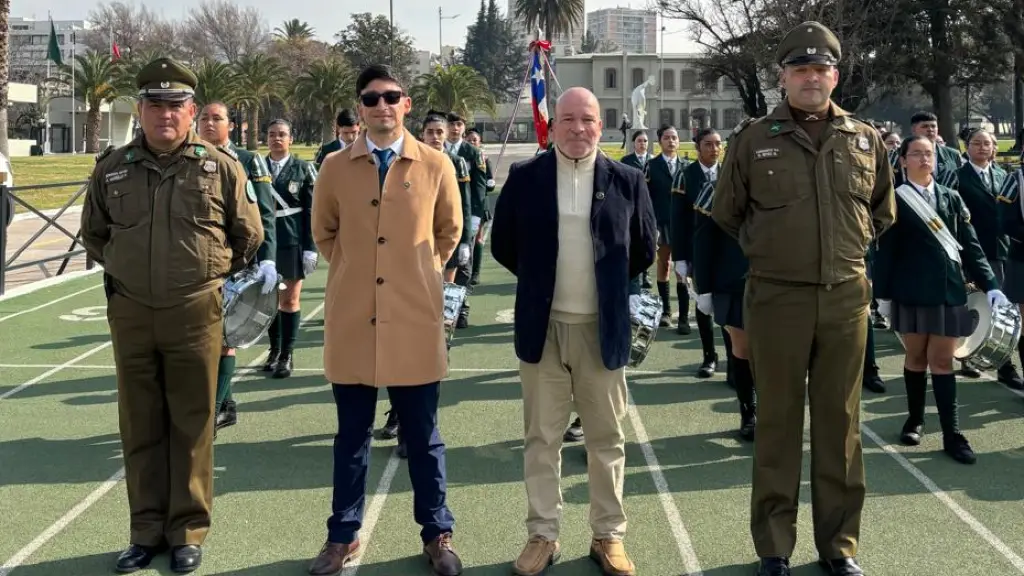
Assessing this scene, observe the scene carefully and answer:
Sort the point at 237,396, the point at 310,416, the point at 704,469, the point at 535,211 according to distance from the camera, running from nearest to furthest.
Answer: the point at 535,211, the point at 704,469, the point at 310,416, the point at 237,396

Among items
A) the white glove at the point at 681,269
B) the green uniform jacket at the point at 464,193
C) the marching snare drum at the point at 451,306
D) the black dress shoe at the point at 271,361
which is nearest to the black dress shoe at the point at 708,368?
the white glove at the point at 681,269

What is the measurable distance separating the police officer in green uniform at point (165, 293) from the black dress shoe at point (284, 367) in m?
3.73

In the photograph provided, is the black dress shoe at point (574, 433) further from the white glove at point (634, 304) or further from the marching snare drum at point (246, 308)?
the marching snare drum at point (246, 308)

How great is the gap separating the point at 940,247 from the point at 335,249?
3.71m

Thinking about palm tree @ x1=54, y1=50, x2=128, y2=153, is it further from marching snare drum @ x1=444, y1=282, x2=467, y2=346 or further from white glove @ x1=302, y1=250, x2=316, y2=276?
marching snare drum @ x1=444, y1=282, x2=467, y2=346

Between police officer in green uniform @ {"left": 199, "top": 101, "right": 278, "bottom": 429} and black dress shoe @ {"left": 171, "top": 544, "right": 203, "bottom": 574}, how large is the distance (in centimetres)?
164

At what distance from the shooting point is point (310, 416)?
7148 millimetres

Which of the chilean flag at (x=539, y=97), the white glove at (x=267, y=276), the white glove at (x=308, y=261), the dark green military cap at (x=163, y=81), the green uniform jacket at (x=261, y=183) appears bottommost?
the white glove at (x=267, y=276)

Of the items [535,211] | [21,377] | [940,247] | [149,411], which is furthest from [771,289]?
[21,377]

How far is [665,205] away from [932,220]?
5025mm

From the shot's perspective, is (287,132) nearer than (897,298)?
No

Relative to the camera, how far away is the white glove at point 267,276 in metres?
6.14

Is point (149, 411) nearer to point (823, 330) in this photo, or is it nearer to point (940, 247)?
point (823, 330)

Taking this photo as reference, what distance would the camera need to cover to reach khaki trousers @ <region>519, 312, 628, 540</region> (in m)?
4.36
